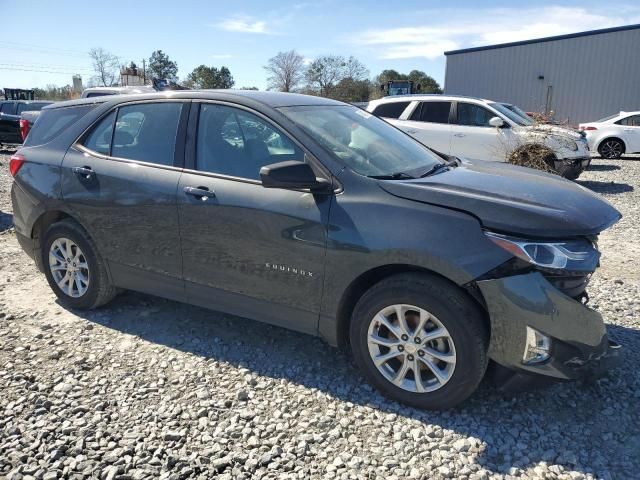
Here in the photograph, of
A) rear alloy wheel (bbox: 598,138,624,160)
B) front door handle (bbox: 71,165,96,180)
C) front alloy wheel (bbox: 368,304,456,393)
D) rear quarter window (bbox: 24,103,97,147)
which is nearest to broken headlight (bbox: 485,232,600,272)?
front alloy wheel (bbox: 368,304,456,393)

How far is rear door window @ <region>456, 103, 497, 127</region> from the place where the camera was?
34.6ft

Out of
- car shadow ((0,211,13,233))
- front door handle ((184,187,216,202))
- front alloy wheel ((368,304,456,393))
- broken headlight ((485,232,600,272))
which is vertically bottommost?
car shadow ((0,211,13,233))

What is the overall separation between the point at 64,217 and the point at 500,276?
11.2ft

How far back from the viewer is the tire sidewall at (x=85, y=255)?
4078 millimetres

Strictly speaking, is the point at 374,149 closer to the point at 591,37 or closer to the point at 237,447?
the point at 237,447

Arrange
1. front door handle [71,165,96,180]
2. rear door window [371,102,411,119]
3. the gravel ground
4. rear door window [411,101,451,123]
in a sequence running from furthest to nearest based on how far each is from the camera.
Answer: rear door window [371,102,411,119], rear door window [411,101,451,123], front door handle [71,165,96,180], the gravel ground

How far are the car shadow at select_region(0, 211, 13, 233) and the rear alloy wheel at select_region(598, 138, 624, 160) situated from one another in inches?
640

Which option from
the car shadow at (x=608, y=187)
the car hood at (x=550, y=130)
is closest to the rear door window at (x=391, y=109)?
the car hood at (x=550, y=130)

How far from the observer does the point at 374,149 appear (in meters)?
3.54

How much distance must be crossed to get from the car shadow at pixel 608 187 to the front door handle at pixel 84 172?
9.82 m

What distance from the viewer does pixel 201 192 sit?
11.3ft

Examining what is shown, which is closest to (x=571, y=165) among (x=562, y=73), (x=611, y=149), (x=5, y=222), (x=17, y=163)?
(x=611, y=149)

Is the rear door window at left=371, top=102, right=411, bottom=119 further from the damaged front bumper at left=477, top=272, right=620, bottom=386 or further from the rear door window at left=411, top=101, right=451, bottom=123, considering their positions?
the damaged front bumper at left=477, top=272, right=620, bottom=386

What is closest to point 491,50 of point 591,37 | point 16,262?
point 591,37
